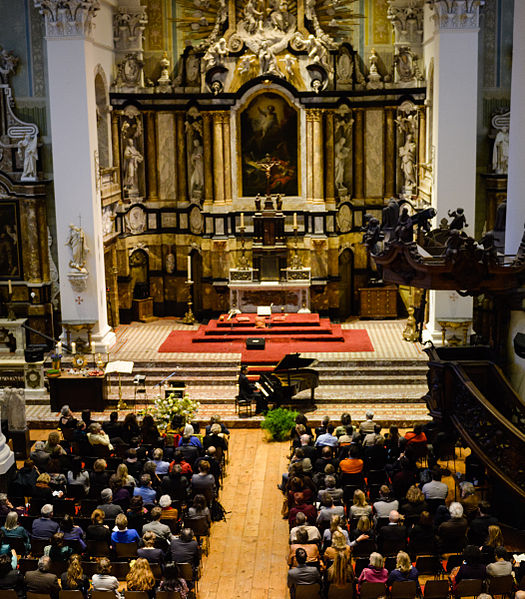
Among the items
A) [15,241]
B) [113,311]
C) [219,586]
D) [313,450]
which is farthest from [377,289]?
[219,586]

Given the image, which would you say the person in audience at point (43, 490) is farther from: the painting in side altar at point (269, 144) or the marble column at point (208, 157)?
the painting in side altar at point (269, 144)

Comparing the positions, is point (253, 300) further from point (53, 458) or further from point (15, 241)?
point (53, 458)

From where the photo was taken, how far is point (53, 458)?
1755 cm

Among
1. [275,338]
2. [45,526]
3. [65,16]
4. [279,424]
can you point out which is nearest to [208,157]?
[275,338]

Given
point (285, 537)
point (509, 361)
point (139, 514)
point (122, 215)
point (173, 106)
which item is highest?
point (173, 106)

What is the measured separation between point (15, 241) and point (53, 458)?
10701mm

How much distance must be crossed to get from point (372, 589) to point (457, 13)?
16354 mm

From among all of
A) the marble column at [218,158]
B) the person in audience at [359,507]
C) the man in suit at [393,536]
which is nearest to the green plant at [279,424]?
the person in audience at [359,507]

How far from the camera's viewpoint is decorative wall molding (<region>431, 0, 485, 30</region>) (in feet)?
80.8

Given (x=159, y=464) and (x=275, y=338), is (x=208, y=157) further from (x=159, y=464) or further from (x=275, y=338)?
(x=159, y=464)

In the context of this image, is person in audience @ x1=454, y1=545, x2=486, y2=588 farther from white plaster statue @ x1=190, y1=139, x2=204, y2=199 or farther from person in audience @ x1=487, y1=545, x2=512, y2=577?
white plaster statue @ x1=190, y1=139, x2=204, y2=199

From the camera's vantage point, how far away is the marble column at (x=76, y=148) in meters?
25.0

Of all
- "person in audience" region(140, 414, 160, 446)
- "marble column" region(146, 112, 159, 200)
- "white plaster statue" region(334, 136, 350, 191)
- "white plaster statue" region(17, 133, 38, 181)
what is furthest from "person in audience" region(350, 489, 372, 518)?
"marble column" region(146, 112, 159, 200)

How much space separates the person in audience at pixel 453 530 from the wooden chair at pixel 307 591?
2.38 metres
